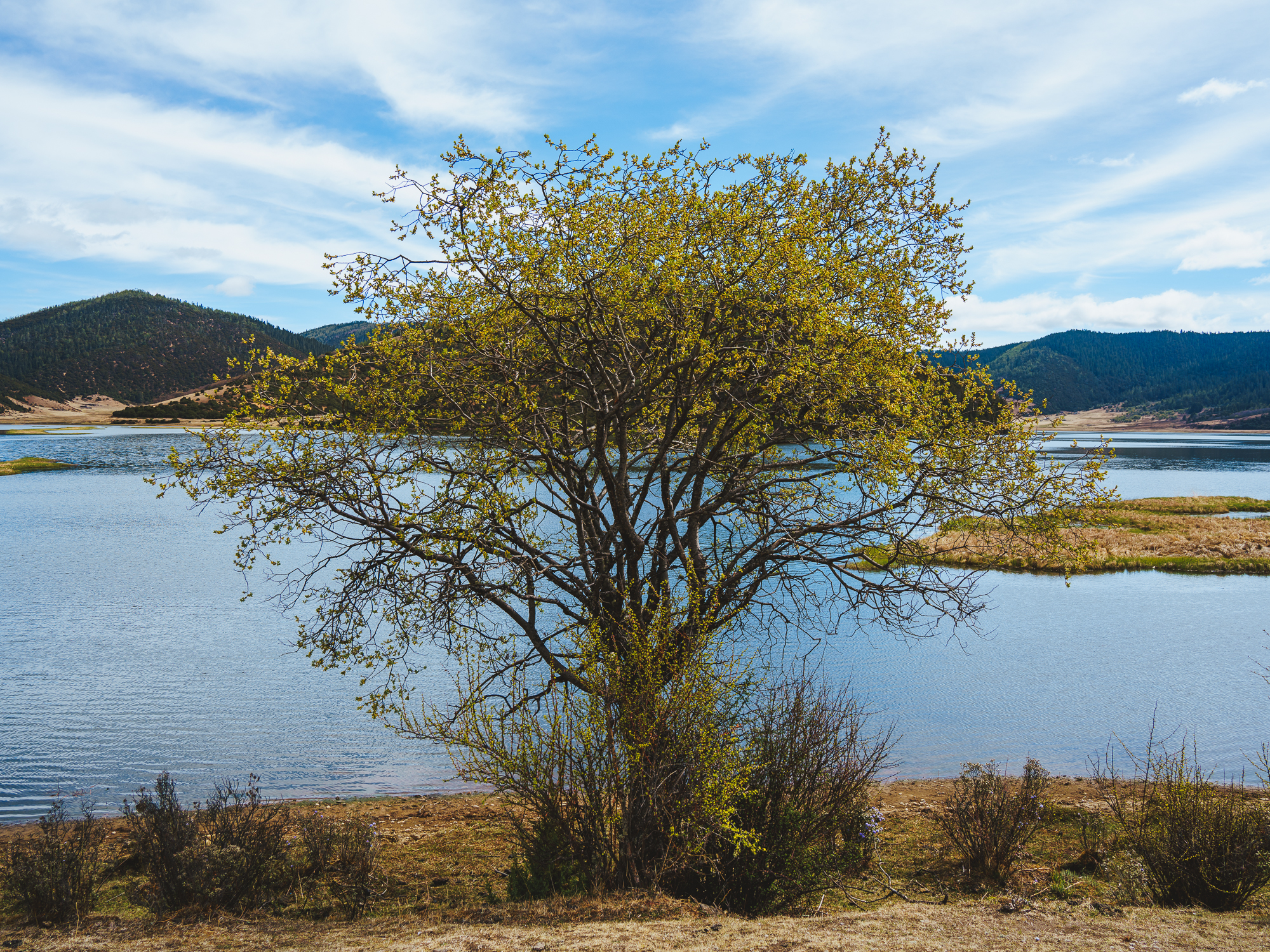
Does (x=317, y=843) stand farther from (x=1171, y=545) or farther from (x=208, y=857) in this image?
(x=1171, y=545)

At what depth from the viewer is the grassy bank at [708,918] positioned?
286 inches

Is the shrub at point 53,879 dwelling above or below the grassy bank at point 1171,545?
above

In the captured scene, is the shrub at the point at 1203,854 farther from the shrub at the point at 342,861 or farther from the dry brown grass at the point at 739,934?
the shrub at the point at 342,861

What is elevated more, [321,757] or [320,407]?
[320,407]

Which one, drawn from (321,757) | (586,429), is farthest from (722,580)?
(321,757)

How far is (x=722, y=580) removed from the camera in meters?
10.1

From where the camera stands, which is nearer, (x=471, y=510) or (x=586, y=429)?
(x=471, y=510)

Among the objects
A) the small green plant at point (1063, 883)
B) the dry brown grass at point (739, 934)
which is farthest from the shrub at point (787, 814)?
the small green plant at point (1063, 883)

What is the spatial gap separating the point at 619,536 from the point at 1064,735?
12.0 meters

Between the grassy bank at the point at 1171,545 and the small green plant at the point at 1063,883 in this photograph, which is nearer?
the small green plant at the point at 1063,883

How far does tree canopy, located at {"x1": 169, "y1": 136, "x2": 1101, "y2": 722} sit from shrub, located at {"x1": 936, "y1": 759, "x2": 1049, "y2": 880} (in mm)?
2595

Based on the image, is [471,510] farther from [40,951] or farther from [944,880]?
[944,880]

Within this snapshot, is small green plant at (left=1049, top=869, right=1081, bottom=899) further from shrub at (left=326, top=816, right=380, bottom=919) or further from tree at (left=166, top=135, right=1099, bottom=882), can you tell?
shrub at (left=326, top=816, right=380, bottom=919)

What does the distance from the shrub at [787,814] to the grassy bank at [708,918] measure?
14.5 inches
